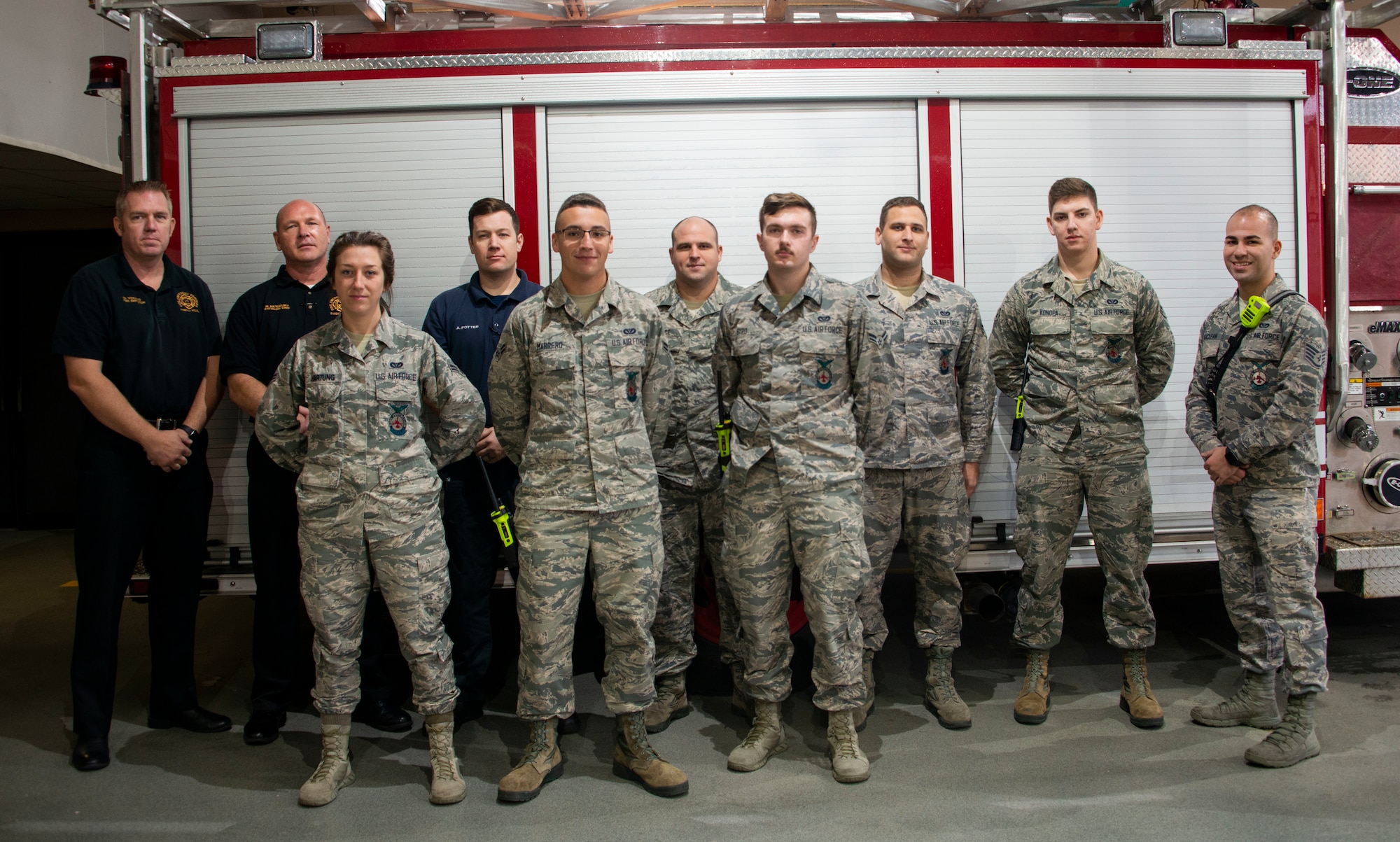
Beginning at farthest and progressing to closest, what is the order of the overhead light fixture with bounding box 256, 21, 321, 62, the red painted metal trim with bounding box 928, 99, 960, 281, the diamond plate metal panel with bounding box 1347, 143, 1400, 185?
the diamond plate metal panel with bounding box 1347, 143, 1400, 185, the red painted metal trim with bounding box 928, 99, 960, 281, the overhead light fixture with bounding box 256, 21, 321, 62

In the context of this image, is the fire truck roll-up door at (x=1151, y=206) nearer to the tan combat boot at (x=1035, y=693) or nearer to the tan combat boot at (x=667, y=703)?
the tan combat boot at (x=1035, y=693)

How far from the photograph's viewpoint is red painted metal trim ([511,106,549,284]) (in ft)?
12.6

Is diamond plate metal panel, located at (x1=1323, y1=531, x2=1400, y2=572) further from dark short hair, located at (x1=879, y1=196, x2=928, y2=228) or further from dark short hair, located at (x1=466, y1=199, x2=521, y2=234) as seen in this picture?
dark short hair, located at (x1=466, y1=199, x2=521, y2=234)

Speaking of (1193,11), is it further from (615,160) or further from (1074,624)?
(1074,624)

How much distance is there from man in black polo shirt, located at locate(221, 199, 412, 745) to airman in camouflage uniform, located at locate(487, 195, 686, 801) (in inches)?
39.5

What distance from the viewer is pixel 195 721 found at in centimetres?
362

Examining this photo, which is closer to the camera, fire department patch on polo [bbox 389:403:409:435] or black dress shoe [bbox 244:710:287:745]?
fire department patch on polo [bbox 389:403:409:435]

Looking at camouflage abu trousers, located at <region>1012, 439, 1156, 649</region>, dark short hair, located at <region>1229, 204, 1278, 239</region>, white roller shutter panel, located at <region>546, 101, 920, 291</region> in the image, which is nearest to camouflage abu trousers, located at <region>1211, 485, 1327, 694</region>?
camouflage abu trousers, located at <region>1012, 439, 1156, 649</region>

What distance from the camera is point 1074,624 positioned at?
4879mm

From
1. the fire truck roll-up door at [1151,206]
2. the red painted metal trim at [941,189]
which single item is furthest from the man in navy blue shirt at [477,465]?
the fire truck roll-up door at [1151,206]

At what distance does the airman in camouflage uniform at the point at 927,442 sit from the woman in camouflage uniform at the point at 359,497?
5.60ft

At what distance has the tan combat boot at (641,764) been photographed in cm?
302

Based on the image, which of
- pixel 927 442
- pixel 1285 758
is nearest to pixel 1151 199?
pixel 927 442

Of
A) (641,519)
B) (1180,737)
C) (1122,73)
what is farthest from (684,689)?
(1122,73)
